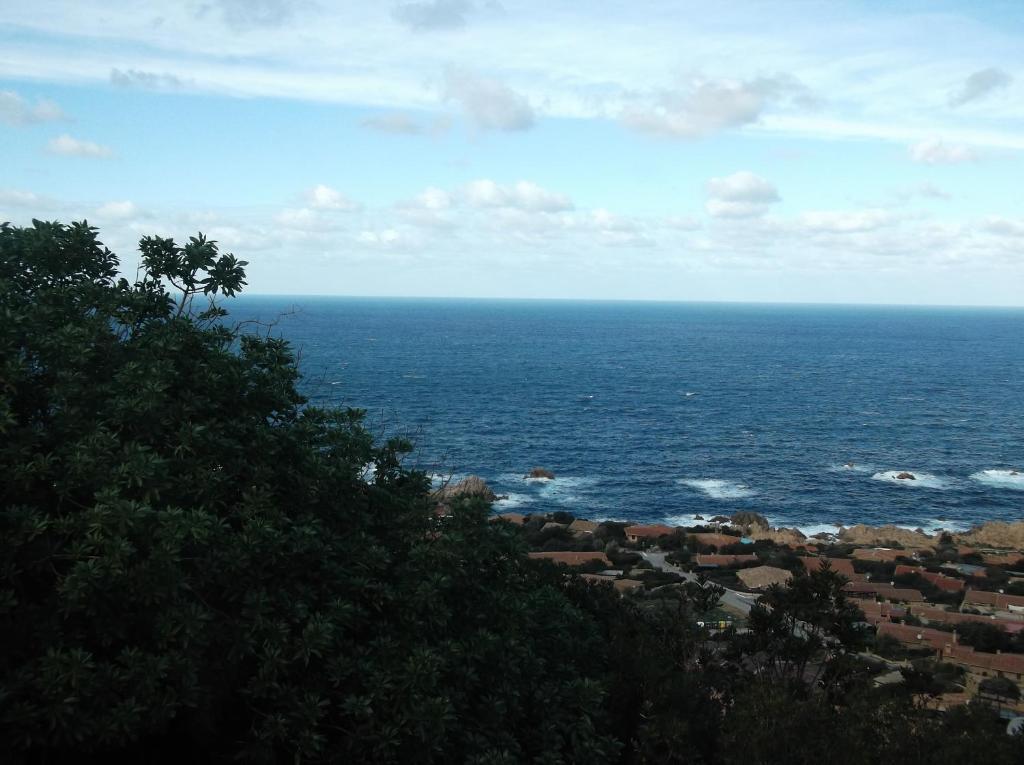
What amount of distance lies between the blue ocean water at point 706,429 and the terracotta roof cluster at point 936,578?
13.5m

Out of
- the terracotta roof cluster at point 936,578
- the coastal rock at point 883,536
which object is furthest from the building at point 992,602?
the coastal rock at point 883,536

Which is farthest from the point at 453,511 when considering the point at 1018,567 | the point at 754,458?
the point at 754,458

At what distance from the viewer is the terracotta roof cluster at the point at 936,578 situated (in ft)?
129

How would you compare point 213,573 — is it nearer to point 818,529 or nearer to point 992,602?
point 992,602

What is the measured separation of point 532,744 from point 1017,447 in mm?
81766

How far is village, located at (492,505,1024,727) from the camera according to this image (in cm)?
2817

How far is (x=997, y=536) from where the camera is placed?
5056 centimetres

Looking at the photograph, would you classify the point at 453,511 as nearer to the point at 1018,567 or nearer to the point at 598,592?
the point at 598,592

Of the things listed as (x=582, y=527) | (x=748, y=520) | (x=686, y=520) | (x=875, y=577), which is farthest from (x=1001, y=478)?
(x=582, y=527)

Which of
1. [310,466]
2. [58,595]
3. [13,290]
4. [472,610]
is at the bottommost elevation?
[472,610]

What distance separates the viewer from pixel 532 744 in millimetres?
11750

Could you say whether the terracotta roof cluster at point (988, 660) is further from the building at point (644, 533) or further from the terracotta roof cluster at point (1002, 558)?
the building at point (644, 533)

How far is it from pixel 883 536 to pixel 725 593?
75.9ft

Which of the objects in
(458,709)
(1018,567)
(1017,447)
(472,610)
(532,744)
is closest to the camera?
(458,709)
